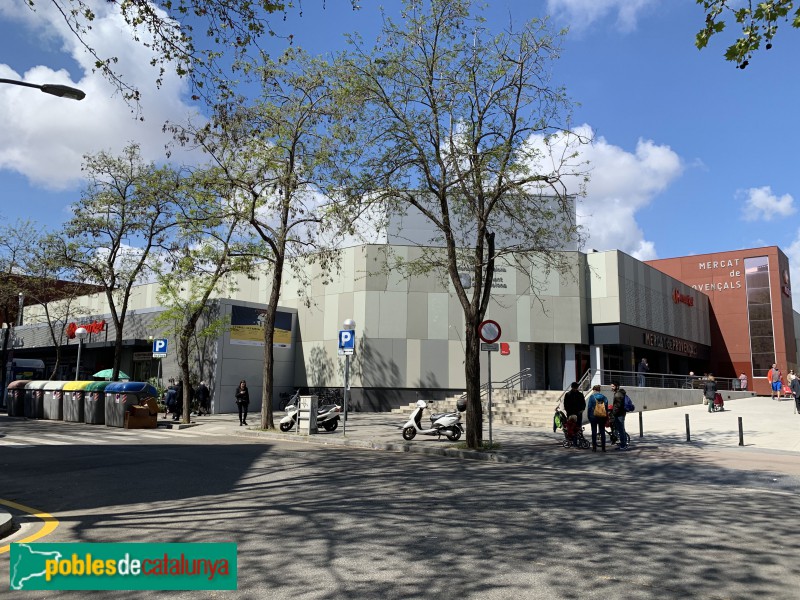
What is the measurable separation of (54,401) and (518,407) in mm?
19850

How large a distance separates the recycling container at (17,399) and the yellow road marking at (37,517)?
21.3 meters

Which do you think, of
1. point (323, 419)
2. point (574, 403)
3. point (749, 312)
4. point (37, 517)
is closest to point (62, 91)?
point (37, 517)

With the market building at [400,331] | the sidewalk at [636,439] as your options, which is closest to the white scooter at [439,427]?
the sidewalk at [636,439]

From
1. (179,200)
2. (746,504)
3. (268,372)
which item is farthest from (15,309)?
(746,504)

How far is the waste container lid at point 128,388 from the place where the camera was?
70.3ft

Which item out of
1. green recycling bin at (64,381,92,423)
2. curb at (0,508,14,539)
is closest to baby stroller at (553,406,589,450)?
curb at (0,508,14,539)

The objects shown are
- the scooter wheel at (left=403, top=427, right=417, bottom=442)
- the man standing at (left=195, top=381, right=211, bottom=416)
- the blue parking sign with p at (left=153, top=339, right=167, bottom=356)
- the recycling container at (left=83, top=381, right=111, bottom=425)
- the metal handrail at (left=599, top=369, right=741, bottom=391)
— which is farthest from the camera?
the metal handrail at (left=599, top=369, right=741, bottom=391)

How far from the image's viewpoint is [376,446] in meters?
15.8

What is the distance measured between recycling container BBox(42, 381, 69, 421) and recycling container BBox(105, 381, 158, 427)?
3671 mm

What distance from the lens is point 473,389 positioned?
1485 cm

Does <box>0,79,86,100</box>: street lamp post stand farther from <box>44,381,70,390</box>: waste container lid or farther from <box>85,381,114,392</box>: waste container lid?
<box>44,381,70,390</box>: waste container lid

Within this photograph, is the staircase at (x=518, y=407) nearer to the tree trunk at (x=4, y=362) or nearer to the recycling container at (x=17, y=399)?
the recycling container at (x=17, y=399)

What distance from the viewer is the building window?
5044cm

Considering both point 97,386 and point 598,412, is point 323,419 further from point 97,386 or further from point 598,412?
point 97,386
